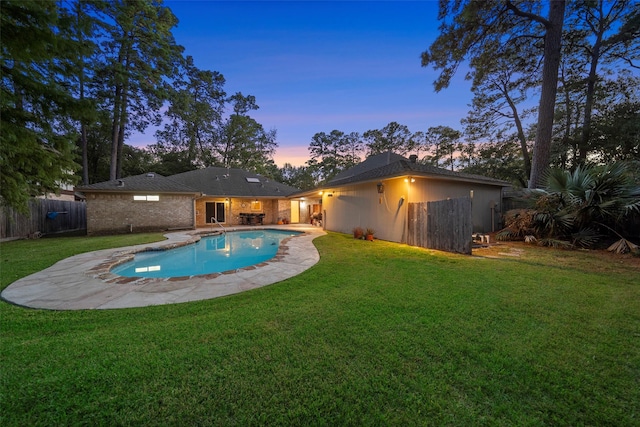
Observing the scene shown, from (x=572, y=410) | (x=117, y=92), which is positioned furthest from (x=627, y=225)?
(x=117, y=92)

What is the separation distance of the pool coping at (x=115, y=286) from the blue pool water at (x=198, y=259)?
685 mm

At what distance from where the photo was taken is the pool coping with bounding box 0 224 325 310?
3428 mm

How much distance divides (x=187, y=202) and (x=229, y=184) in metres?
4.17

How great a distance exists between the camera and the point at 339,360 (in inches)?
78.4

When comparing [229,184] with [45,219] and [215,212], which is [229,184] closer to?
[215,212]

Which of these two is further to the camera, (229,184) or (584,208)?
(229,184)

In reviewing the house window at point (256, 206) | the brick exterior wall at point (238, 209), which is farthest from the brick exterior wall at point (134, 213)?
the house window at point (256, 206)

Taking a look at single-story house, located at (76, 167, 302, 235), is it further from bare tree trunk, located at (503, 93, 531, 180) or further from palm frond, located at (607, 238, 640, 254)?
bare tree trunk, located at (503, 93, 531, 180)

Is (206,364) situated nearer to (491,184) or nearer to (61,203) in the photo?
(491,184)

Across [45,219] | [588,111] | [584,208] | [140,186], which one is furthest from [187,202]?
[588,111]

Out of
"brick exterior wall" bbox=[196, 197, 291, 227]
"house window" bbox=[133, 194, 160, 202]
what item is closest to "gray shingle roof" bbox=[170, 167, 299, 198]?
"brick exterior wall" bbox=[196, 197, 291, 227]

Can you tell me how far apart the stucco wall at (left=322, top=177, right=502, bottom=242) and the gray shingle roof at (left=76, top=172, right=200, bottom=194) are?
8.87 m

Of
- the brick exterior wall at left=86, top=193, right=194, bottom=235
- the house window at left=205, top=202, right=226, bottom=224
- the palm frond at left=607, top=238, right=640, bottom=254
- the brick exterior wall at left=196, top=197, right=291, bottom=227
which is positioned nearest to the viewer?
the palm frond at left=607, top=238, right=640, bottom=254

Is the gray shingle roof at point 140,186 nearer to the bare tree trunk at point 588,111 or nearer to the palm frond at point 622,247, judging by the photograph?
the palm frond at point 622,247
